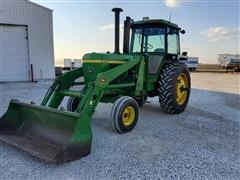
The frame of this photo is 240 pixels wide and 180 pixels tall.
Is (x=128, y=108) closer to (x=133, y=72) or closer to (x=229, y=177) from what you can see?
(x=133, y=72)

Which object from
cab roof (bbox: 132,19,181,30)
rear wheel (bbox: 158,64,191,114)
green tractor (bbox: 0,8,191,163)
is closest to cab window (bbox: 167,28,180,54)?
green tractor (bbox: 0,8,191,163)

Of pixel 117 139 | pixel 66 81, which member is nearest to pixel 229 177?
pixel 117 139

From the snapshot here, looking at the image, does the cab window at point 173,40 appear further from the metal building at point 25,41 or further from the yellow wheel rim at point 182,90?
the metal building at point 25,41

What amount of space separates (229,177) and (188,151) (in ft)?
2.65

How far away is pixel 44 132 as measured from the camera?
12.6 ft

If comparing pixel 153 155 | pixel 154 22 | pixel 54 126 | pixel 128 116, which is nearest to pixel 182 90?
pixel 154 22

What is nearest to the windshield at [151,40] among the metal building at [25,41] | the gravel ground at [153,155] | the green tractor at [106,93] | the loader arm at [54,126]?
the green tractor at [106,93]

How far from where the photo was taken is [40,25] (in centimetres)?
1300

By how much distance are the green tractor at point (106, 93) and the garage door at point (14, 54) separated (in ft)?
26.6

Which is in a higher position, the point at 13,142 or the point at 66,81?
the point at 66,81

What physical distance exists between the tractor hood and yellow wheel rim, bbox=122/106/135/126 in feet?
2.91

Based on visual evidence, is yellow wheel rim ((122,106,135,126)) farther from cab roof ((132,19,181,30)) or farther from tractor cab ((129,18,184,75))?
cab roof ((132,19,181,30))

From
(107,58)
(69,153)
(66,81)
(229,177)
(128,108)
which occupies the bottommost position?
(229,177)

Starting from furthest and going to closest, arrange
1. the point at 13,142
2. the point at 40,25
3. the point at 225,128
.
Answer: the point at 40,25 → the point at 225,128 → the point at 13,142
